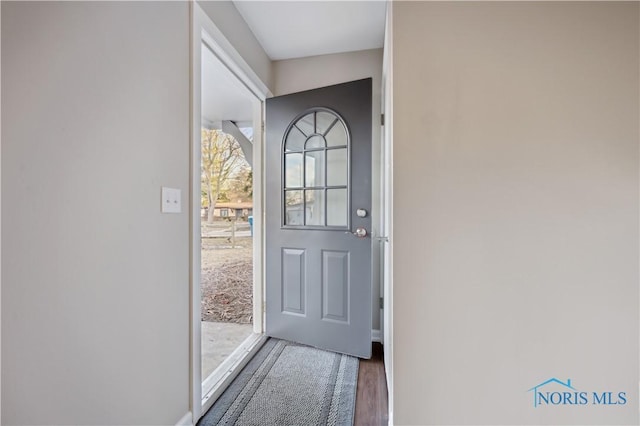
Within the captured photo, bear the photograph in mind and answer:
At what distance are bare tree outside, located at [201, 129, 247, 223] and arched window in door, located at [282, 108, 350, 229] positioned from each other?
2988mm

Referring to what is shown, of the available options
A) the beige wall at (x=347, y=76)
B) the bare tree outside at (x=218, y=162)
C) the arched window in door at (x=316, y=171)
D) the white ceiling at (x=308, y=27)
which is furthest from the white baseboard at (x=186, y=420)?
the bare tree outside at (x=218, y=162)

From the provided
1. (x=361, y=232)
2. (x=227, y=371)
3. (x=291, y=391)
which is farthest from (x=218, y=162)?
(x=291, y=391)

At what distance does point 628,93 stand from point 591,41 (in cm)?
25

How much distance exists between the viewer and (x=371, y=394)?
5.64 feet

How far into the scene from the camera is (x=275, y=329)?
7.84ft

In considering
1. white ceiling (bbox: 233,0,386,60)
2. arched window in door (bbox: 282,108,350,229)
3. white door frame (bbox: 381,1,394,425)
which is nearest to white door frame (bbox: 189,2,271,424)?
white ceiling (bbox: 233,0,386,60)

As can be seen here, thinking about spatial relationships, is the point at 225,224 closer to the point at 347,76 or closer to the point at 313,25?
the point at 347,76

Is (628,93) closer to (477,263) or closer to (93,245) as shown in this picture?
(477,263)

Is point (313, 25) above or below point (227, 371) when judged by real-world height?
above

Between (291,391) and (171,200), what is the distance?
1.28m

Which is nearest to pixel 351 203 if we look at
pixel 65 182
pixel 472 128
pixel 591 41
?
pixel 472 128

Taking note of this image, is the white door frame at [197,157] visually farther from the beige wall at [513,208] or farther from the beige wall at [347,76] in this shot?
the beige wall at [513,208]

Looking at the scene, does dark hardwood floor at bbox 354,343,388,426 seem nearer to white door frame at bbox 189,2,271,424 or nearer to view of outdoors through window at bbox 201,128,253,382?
white door frame at bbox 189,2,271,424

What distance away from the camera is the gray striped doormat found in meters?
1.51
